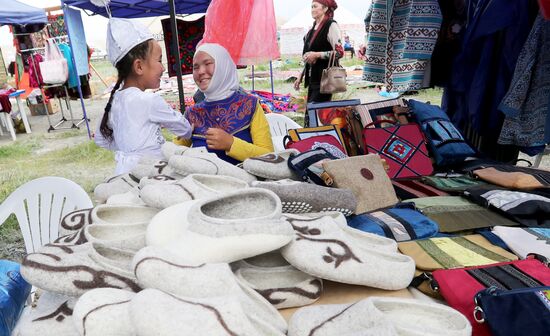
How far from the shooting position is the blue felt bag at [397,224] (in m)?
1.09

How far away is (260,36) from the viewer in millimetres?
4293

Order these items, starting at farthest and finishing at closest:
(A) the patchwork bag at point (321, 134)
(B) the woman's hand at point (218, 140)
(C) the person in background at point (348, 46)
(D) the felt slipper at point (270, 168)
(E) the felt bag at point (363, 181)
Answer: (C) the person in background at point (348, 46)
(A) the patchwork bag at point (321, 134)
(B) the woman's hand at point (218, 140)
(E) the felt bag at point (363, 181)
(D) the felt slipper at point (270, 168)

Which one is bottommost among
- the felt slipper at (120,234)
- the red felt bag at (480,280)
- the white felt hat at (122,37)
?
the red felt bag at (480,280)

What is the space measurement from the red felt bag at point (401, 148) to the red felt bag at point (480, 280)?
983 mm

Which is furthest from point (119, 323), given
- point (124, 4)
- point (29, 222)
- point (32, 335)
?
point (124, 4)

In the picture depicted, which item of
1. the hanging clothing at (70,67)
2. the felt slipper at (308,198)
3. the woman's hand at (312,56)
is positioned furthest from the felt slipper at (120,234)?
the hanging clothing at (70,67)

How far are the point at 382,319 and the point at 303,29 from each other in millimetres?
17785

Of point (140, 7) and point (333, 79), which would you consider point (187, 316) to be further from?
point (140, 7)

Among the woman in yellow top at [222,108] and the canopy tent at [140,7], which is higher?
the canopy tent at [140,7]

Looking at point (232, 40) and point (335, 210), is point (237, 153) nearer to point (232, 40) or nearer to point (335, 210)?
point (335, 210)

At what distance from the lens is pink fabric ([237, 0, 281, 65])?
4180 mm

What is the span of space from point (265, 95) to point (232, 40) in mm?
2755

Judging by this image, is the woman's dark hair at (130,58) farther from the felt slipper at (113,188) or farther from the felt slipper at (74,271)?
the felt slipper at (74,271)

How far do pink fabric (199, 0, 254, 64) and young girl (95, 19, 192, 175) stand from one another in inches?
82.1
